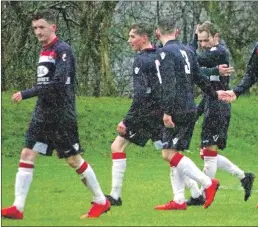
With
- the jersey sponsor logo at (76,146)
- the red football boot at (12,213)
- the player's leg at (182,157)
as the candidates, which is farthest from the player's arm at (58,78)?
the player's leg at (182,157)

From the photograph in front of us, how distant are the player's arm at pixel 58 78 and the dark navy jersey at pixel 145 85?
1805 mm

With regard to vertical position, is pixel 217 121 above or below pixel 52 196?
above

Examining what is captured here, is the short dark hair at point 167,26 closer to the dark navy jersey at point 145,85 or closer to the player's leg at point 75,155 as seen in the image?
the dark navy jersey at point 145,85

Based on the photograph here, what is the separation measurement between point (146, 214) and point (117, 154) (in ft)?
4.61

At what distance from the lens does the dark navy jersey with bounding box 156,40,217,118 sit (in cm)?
1014

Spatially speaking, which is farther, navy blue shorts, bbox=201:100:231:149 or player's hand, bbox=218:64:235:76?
navy blue shorts, bbox=201:100:231:149

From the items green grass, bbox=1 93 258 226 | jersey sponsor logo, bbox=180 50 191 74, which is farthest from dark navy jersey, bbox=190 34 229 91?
green grass, bbox=1 93 258 226

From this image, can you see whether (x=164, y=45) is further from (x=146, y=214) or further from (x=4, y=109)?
(x=4, y=109)

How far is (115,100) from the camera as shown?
28.7m

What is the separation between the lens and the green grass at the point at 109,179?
32.0 feet

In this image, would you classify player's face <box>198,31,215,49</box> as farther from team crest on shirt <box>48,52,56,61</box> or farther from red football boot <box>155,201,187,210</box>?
team crest on shirt <box>48,52,56,61</box>

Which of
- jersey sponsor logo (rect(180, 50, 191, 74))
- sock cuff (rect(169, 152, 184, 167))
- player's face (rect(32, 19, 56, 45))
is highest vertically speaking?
player's face (rect(32, 19, 56, 45))

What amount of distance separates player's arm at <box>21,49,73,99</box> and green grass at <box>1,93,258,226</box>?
121cm

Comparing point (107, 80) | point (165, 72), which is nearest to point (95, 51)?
point (107, 80)
